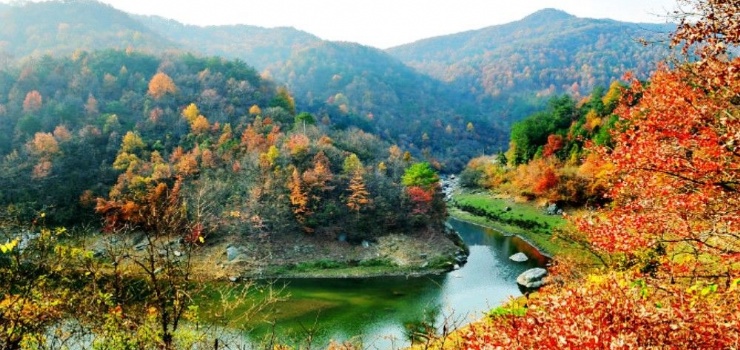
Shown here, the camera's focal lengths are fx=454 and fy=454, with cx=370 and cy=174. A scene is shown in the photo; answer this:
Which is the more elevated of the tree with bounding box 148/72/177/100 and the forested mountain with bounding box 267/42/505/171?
the tree with bounding box 148/72/177/100

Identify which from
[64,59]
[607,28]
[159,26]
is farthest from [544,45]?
[64,59]

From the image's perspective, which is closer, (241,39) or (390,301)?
(390,301)

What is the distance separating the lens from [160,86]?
5947 cm

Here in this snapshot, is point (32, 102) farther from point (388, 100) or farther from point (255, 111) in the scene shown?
point (388, 100)

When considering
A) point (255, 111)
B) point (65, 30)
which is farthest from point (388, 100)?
point (65, 30)

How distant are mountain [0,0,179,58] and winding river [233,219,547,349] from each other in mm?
69977

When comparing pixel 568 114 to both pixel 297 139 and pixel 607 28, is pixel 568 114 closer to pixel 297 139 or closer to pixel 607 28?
pixel 297 139

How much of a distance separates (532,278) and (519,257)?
6.56 metres

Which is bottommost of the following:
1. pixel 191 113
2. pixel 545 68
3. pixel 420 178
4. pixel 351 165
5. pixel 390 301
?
pixel 390 301

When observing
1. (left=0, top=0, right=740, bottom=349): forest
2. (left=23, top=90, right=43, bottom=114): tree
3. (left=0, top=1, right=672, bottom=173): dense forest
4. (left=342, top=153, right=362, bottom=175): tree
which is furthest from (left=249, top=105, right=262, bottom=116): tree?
(left=0, top=1, right=672, bottom=173): dense forest

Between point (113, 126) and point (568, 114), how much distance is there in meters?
56.9

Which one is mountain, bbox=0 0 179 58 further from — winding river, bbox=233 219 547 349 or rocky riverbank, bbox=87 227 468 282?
winding river, bbox=233 219 547 349

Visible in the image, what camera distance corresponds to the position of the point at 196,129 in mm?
50969

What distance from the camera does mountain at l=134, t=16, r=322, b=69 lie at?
508 ft
